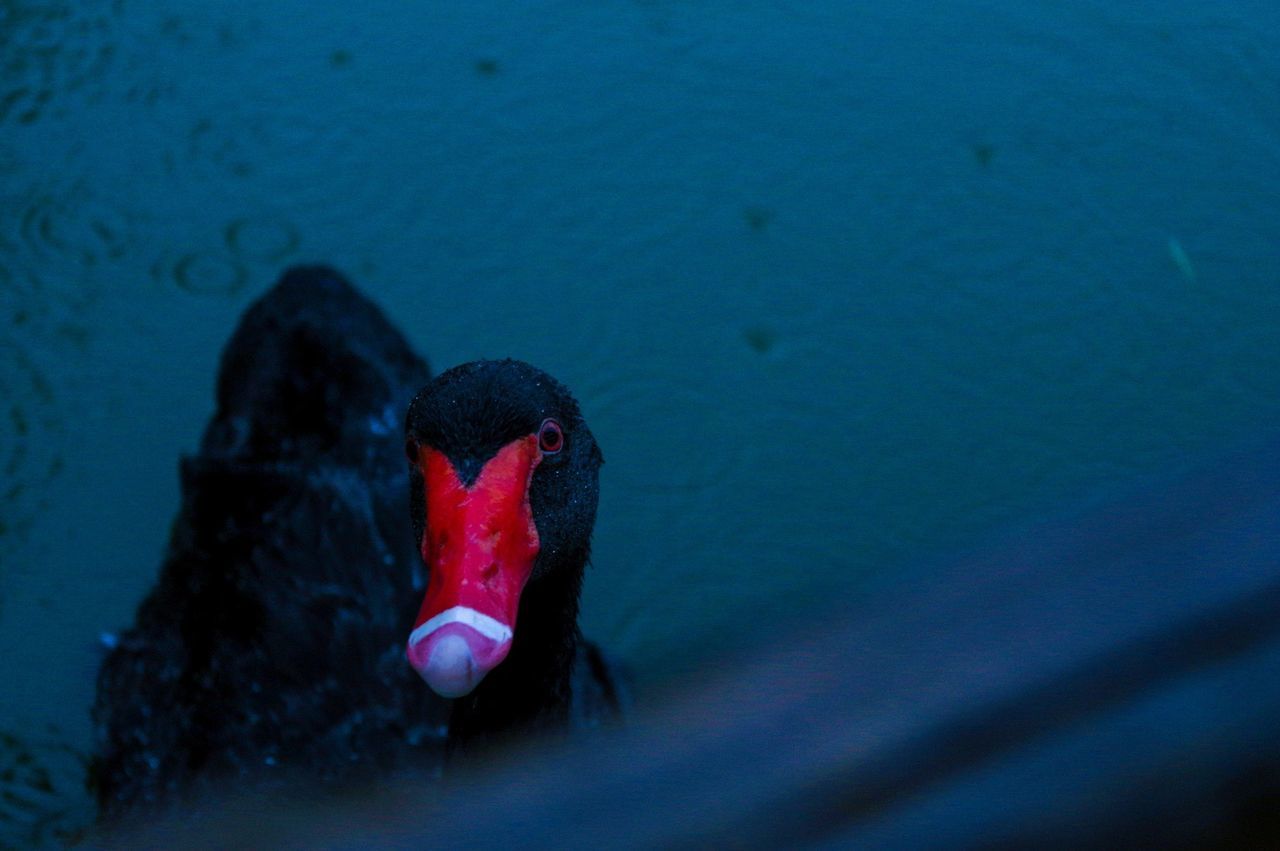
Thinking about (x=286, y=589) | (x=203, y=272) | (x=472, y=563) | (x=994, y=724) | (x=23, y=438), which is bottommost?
(x=23, y=438)

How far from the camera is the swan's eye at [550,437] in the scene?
2596 mm

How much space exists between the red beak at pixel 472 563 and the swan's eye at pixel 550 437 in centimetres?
3

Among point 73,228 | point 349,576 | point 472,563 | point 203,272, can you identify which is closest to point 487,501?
point 472,563

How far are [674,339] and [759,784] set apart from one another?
4079 millimetres

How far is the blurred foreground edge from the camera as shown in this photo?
49 centimetres

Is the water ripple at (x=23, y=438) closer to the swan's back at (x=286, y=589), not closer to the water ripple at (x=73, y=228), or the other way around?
the water ripple at (x=73, y=228)

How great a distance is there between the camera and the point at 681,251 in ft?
15.9

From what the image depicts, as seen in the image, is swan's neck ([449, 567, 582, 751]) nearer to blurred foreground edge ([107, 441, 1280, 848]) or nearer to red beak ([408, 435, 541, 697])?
red beak ([408, 435, 541, 697])

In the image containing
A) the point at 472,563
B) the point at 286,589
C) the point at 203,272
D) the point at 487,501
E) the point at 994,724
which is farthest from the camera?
the point at 203,272

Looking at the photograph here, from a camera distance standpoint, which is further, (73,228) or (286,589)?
(73,228)

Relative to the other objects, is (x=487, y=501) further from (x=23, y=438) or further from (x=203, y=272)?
(x=203, y=272)

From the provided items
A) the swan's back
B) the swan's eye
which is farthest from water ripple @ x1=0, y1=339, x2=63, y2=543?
the swan's eye

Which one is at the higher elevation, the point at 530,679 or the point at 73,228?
the point at 530,679

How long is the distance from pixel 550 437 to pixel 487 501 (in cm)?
25
